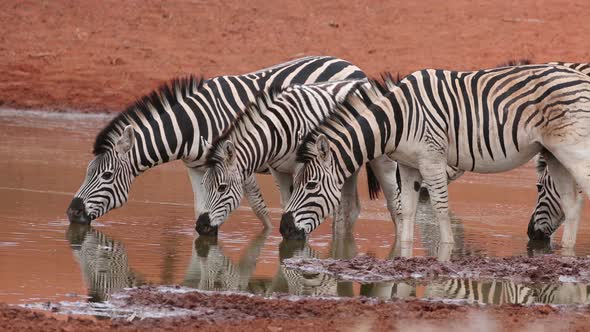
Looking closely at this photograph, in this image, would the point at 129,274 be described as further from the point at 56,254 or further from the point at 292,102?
the point at 292,102

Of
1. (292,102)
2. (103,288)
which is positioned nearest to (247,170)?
(292,102)

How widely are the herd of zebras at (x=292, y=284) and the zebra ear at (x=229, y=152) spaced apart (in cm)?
121

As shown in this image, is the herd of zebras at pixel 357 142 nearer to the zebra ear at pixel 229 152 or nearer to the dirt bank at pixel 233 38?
the zebra ear at pixel 229 152

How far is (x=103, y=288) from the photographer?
31.0 ft

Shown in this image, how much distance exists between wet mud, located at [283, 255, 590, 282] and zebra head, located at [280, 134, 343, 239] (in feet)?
3.47

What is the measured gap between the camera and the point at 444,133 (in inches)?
482

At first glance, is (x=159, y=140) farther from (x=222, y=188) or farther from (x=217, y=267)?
(x=217, y=267)

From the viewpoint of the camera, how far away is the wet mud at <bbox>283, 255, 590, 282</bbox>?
1027 centimetres

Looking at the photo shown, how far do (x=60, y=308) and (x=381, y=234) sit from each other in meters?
5.36

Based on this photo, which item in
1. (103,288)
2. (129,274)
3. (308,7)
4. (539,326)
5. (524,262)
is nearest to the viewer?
(539,326)

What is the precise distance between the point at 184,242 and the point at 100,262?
4.52ft

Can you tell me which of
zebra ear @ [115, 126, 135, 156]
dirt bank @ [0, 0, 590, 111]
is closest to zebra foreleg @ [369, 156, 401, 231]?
zebra ear @ [115, 126, 135, 156]

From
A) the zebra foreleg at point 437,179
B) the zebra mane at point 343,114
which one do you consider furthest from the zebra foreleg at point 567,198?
the zebra mane at point 343,114

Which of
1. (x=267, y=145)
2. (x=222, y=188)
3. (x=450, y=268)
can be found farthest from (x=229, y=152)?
(x=450, y=268)
